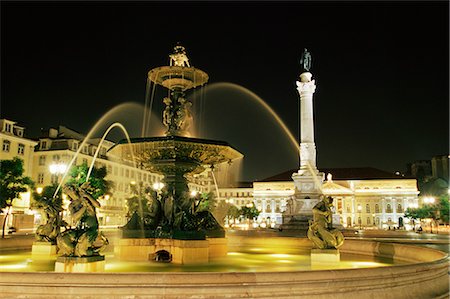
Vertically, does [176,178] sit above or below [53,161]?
below

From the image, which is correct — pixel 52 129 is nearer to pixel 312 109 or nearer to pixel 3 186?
pixel 3 186

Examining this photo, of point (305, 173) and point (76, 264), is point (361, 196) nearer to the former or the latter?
point (305, 173)

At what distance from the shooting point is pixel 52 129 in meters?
66.6

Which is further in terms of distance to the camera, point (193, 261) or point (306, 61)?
point (306, 61)

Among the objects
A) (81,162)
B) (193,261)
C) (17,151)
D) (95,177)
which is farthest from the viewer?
(81,162)

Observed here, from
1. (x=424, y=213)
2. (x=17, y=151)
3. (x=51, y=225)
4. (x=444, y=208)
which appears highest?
(x=17, y=151)

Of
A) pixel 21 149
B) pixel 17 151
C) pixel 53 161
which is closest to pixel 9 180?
pixel 17 151

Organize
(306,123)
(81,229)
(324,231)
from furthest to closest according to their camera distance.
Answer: (306,123) → (324,231) → (81,229)

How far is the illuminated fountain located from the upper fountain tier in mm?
34

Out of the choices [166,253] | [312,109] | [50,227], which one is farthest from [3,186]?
[312,109]

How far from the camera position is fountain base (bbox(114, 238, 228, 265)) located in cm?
1163

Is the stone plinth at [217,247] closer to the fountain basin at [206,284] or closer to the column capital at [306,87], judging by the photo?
the fountain basin at [206,284]

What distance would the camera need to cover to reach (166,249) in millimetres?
12211

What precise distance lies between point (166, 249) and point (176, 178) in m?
2.68
